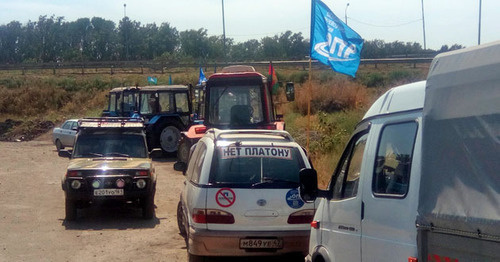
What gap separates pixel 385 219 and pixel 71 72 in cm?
6065

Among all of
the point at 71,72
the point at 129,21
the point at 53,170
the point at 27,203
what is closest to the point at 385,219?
the point at 27,203

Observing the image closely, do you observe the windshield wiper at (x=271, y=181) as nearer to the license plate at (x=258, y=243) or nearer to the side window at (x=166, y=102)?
the license plate at (x=258, y=243)

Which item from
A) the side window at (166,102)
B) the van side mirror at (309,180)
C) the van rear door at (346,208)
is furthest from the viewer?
the side window at (166,102)

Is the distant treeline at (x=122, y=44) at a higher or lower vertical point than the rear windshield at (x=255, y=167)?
higher

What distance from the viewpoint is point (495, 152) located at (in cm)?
331

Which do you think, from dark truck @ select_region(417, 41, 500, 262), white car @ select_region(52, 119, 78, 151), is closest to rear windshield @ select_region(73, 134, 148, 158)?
dark truck @ select_region(417, 41, 500, 262)

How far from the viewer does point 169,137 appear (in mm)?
24547

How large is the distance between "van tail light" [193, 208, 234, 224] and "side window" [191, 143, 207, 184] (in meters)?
0.55

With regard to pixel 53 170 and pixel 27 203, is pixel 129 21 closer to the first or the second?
pixel 53 170

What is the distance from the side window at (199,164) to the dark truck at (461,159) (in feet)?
16.5

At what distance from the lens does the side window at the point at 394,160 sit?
14.5 ft

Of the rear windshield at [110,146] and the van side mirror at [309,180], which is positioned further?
the rear windshield at [110,146]

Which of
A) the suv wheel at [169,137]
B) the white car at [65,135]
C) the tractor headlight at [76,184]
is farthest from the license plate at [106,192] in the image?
the white car at [65,135]

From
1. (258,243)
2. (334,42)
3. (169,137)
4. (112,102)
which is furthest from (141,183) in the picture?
(112,102)
